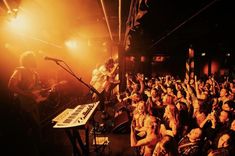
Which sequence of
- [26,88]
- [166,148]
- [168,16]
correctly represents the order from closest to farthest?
1. [166,148]
2. [168,16]
3. [26,88]

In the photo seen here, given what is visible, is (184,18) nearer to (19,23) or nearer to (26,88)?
(26,88)

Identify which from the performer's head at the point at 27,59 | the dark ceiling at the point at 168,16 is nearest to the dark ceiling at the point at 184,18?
the dark ceiling at the point at 168,16

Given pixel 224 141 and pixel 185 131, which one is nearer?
pixel 224 141

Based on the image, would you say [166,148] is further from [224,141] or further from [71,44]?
[71,44]

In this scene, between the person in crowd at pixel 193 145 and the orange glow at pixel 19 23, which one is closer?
the person in crowd at pixel 193 145

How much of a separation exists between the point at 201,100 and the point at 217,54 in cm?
1643

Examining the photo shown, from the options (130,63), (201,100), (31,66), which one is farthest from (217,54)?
(31,66)

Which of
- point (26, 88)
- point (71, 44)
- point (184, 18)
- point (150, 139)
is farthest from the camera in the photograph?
point (71, 44)

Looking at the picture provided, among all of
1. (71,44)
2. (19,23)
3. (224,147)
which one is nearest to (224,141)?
(224,147)

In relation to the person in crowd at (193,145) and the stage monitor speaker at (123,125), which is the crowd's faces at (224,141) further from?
the stage monitor speaker at (123,125)

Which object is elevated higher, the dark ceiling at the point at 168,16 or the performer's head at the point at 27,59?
the dark ceiling at the point at 168,16

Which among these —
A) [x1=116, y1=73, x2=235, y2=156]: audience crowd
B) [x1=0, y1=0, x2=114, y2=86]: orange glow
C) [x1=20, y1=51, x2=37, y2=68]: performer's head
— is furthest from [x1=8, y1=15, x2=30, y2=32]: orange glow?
[x1=116, y1=73, x2=235, y2=156]: audience crowd

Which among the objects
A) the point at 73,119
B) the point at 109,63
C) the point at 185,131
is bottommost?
the point at 185,131

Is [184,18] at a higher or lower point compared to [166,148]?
higher
